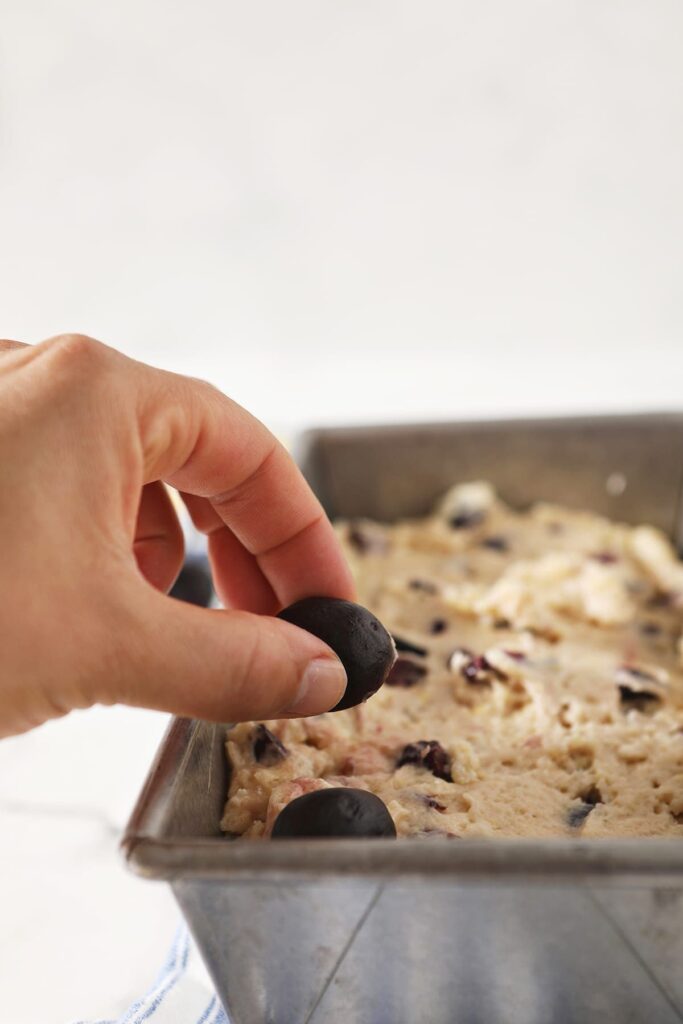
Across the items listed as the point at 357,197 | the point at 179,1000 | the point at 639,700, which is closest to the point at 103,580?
the point at 179,1000

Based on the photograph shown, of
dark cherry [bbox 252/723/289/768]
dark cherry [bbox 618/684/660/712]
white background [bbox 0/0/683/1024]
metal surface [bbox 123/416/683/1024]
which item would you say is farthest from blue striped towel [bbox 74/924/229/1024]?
white background [bbox 0/0/683/1024]

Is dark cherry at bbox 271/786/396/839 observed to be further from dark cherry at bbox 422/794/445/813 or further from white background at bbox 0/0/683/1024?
white background at bbox 0/0/683/1024

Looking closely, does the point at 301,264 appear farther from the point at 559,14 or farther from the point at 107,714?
the point at 107,714

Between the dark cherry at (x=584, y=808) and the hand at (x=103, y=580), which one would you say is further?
the dark cherry at (x=584, y=808)

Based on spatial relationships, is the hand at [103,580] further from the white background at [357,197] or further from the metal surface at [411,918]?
the white background at [357,197]

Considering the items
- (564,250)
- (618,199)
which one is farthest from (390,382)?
(618,199)

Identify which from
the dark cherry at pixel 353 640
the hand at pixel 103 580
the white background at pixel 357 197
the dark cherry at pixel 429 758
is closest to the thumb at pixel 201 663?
the hand at pixel 103 580

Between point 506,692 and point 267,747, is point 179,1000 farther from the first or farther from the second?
point 506,692

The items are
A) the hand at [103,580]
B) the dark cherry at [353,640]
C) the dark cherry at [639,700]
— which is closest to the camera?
the hand at [103,580]
